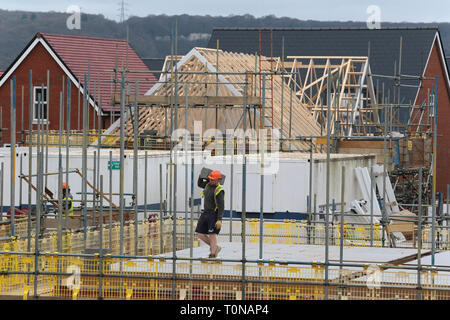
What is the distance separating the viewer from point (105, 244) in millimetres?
20312

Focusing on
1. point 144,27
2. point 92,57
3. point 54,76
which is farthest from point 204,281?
point 144,27

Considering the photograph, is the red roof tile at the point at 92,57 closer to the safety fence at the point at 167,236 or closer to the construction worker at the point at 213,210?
the safety fence at the point at 167,236

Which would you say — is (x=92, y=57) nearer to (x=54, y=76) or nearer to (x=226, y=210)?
(x=54, y=76)

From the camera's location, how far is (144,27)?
379ft

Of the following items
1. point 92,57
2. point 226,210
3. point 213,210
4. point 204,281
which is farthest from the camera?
point 92,57

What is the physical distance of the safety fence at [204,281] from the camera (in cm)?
1554

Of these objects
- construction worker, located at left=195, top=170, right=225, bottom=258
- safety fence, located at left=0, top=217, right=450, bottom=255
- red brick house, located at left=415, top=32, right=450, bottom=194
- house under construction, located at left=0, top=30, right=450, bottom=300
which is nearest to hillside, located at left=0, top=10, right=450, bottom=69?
red brick house, located at left=415, top=32, right=450, bottom=194

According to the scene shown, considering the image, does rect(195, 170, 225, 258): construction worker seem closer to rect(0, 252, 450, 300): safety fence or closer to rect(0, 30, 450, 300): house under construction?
rect(0, 30, 450, 300): house under construction

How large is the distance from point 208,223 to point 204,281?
6.70 ft

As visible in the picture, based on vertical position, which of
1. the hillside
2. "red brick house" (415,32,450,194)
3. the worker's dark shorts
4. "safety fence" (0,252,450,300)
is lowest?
"safety fence" (0,252,450,300)

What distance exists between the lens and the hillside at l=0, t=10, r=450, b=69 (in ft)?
357

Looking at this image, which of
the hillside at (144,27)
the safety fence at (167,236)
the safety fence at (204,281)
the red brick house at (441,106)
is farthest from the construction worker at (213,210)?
the hillside at (144,27)
